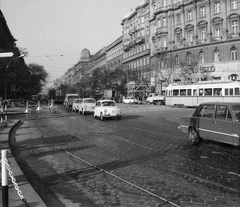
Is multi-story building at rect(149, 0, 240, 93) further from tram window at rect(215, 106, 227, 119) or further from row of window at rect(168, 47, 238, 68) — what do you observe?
tram window at rect(215, 106, 227, 119)

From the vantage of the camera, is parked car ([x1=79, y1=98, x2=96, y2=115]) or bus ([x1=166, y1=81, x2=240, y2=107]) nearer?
parked car ([x1=79, y1=98, x2=96, y2=115])

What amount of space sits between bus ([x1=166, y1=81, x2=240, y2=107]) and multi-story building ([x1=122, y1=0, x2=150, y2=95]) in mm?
24822

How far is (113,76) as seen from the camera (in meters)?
72.6

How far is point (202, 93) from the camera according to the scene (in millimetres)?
33812

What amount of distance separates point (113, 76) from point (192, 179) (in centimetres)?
6783

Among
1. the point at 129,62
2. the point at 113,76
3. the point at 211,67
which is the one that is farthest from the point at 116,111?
the point at 129,62

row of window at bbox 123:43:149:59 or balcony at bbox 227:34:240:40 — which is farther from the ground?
row of window at bbox 123:43:149:59

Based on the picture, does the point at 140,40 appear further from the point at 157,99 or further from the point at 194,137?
the point at 194,137

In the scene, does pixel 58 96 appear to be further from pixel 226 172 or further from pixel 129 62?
pixel 226 172

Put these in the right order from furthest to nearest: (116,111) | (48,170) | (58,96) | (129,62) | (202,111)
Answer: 1. (129,62)
2. (58,96)
3. (116,111)
4. (202,111)
5. (48,170)

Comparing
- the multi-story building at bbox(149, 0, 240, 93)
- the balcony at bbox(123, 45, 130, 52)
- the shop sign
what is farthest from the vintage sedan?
the balcony at bbox(123, 45, 130, 52)

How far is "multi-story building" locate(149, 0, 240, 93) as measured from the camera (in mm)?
45219

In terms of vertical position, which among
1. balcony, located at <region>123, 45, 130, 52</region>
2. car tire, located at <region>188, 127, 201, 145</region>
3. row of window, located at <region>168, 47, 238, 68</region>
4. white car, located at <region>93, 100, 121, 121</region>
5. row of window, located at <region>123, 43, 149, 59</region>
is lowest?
car tire, located at <region>188, 127, 201, 145</region>

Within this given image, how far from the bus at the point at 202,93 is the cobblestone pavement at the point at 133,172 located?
22.5 m
